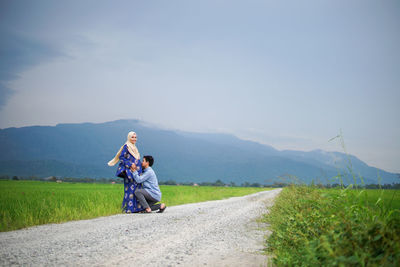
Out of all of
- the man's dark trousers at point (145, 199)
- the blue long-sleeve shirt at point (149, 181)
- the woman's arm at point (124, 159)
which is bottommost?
the man's dark trousers at point (145, 199)

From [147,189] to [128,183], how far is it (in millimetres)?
760

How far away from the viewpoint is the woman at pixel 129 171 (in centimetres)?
1079

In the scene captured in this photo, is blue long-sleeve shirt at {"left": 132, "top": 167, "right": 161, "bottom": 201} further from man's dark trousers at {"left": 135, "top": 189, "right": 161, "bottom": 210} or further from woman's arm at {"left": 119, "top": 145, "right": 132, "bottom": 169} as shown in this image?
woman's arm at {"left": 119, "top": 145, "right": 132, "bottom": 169}

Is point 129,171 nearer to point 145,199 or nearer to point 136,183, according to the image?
point 136,183

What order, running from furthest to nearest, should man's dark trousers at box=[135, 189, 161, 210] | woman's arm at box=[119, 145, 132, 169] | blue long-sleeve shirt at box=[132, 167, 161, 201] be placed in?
woman's arm at box=[119, 145, 132, 169] → blue long-sleeve shirt at box=[132, 167, 161, 201] → man's dark trousers at box=[135, 189, 161, 210]

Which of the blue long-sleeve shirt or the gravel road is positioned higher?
the blue long-sleeve shirt

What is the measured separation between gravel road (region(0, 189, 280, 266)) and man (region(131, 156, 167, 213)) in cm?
311

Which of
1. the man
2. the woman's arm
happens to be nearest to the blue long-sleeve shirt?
the man

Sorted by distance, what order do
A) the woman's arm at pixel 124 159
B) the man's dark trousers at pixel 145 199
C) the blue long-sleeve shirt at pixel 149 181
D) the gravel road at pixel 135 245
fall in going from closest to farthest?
the gravel road at pixel 135 245 → the man's dark trousers at pixel 145 199 → the blue long-sleeve shirt at pixel 149 181 → the woman's arm at pixel 124 159

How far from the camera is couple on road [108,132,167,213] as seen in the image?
1067cm

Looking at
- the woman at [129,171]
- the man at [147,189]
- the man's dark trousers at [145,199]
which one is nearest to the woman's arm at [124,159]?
Result: the woman at [129,171]

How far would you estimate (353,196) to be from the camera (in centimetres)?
455

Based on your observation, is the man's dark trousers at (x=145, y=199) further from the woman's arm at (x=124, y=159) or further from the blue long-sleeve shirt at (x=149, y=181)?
the woman's arm at (x=124, y=159)

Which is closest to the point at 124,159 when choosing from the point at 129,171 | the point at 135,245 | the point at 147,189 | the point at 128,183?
the point at 129,171
